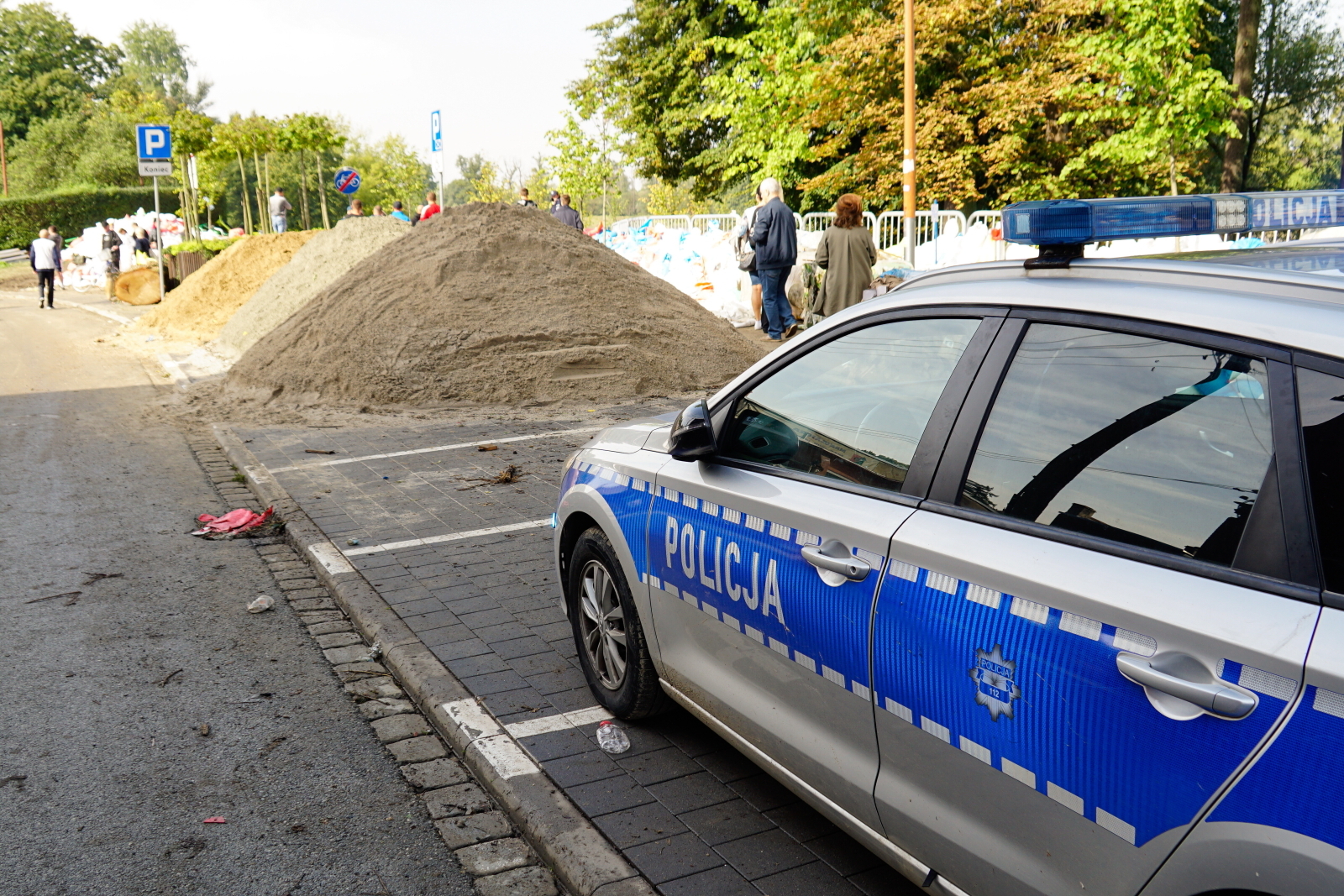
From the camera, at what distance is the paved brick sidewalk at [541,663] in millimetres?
3197

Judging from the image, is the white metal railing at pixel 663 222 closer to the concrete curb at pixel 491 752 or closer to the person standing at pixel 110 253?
the person standing at pixel 110 253

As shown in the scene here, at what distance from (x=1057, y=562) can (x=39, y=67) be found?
97.3m

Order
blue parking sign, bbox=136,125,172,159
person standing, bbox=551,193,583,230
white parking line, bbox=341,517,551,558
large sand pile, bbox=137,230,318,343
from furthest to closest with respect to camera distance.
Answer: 1. person standing, bbox=551,193,583,230
2. large sand pile, bbox=137,230,318,343
3. blue parking sign, bbox=136,125,172,159
4. white parking line, bbox=341,517,551,558

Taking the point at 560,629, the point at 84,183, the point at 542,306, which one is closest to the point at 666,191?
the point at 84,183

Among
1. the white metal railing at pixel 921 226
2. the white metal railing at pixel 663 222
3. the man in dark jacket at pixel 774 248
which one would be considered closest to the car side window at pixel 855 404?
the man in dark jacket at pixel 774 248

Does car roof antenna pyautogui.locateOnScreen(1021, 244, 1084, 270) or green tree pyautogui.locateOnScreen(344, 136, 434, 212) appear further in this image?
green tree pyautogui.locateOnScreen(344, 136, 434, 212)

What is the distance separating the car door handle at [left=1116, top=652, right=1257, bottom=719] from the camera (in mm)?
1734

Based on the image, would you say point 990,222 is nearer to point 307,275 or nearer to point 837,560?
point 307,275

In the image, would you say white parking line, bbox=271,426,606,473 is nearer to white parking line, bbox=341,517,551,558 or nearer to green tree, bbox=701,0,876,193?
white parking line, bbox=341,517,551,558

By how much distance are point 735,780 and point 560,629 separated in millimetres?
1628

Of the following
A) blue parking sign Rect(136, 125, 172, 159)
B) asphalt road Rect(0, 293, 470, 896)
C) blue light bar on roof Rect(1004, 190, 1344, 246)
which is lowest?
asphalt road Rect(0, 293, 470, 896)

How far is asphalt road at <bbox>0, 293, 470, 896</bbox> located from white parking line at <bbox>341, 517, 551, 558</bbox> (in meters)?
0.61

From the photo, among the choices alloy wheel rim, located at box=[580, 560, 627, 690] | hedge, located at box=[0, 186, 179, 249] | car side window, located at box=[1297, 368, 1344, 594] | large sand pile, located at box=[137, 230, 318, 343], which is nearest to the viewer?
car side window, located at box=[1297, 368, 1344, 594]

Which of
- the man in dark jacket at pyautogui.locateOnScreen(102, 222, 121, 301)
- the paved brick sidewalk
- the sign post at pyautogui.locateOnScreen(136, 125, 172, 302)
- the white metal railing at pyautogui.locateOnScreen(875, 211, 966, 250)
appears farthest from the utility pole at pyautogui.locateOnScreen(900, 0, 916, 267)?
the man in dark jacket at pyautogui.locateOnScreen(102, 222, 121, 301)
